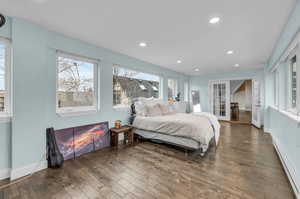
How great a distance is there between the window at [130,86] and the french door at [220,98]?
3360 mm

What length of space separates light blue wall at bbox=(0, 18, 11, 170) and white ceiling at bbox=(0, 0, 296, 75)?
243mm

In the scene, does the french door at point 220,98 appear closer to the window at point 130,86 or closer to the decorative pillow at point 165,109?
the window at point 130,86

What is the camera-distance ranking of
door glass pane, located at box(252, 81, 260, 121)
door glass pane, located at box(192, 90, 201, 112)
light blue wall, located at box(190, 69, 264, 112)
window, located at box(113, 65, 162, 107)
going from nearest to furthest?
1. window, located at box(113, 65, 162, 107)
2. door glass pane, located at box(252, 81, 260, 121)
3. light blue wall, located at box(190, 69, 264, 112)
4. door glass pane, located at box(192, 90, 201, 112)

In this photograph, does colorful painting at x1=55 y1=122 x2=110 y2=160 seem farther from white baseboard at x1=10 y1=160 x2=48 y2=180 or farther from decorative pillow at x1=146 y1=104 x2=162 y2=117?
decorative pillow at x1=146 y1=104 x2=162 y2=117

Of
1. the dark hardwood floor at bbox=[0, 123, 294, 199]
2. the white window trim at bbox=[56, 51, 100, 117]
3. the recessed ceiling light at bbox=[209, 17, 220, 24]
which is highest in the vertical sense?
the recessed ceiling light at bbox=[209, 17, 220, 24]

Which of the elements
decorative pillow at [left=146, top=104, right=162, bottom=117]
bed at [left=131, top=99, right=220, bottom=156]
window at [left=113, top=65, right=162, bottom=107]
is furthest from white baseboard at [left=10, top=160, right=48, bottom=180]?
decorative pillow at [left=146, top=104, right=162, bottom=117]

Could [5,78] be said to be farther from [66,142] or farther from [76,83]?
[66,142]

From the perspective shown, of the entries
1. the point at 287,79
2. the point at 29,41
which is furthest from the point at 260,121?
the point at 29,41

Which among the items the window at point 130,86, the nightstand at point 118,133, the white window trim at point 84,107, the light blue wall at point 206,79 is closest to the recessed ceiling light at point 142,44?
the window at point 130,86

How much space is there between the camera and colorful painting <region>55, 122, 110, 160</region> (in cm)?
251

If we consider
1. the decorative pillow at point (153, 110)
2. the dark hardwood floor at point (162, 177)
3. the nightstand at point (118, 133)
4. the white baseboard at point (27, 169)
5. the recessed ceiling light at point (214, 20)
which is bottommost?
the dark hardwood floor at point (162, 177)

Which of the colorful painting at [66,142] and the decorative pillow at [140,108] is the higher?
the decorative pillow at [140,108]

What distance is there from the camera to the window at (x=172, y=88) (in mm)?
5832

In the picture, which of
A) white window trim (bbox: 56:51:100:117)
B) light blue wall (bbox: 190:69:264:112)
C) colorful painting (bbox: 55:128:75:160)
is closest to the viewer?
colorful painting (bbox: 55:128:75:160)
